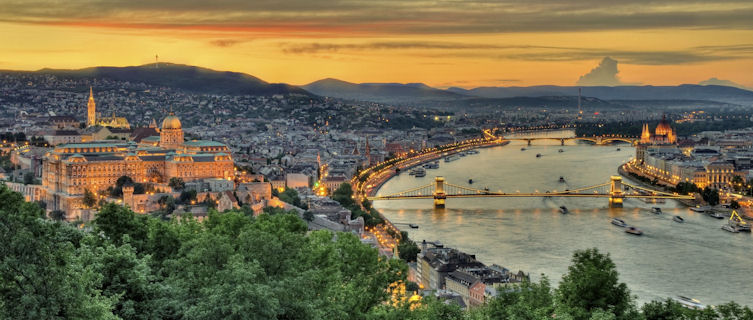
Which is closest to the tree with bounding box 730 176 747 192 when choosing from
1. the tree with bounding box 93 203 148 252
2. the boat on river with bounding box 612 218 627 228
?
the boat on river with bounding box 612 218 627 228

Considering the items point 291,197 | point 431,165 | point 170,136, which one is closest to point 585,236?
point 291,197

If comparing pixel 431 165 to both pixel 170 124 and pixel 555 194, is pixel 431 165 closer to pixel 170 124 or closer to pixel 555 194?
pixel 555 194

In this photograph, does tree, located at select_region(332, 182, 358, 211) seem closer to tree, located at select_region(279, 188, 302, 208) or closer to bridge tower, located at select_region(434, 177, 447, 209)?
tree, located at select_region(279, 188, 302, 208)

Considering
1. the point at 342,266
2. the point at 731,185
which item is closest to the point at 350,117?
the point at 731,185

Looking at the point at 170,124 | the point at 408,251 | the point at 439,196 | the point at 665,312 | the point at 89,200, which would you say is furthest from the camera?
the point at 170,124

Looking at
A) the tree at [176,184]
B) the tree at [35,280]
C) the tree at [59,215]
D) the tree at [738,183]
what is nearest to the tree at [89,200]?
the tree at [59,215]
